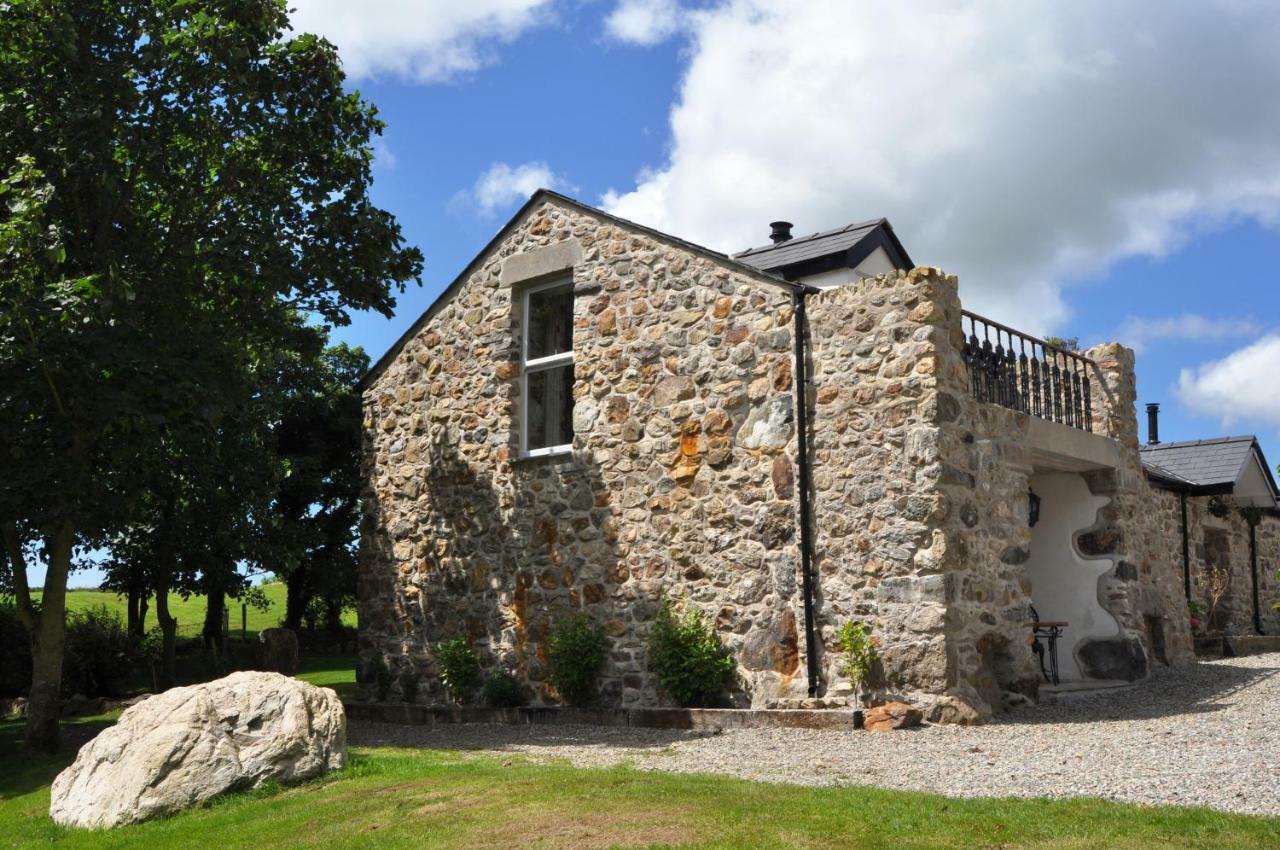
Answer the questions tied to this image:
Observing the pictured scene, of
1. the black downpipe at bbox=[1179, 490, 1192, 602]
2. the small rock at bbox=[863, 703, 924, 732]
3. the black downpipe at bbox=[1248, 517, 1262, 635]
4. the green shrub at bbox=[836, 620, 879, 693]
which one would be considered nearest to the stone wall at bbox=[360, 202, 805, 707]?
the green shrub at bbox=[836, 620, 879, 693]

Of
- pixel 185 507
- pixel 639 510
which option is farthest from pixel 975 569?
pixel 185 507

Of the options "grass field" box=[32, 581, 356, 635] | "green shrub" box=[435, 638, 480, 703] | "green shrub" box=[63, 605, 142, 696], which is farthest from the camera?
"grass field" box=[32, 581, 356, 635]

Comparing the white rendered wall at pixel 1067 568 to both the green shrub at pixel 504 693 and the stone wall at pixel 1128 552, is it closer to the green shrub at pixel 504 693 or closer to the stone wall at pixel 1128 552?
the stone wall at pixel 1128 552

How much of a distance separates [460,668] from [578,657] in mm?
2029

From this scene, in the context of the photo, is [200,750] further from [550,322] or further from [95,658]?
[95,658]

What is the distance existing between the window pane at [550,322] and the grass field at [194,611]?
771 inches

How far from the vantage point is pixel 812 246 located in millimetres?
13180

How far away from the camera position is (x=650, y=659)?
1227 centimetres

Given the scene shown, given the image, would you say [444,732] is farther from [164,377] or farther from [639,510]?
[164,377]

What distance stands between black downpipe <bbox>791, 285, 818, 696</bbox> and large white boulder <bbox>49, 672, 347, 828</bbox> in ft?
14.5

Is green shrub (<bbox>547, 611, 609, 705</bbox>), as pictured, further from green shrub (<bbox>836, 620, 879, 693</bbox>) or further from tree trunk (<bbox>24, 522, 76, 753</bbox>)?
tree trunk (<bbox>24, 522, 76, 753</bbox>)

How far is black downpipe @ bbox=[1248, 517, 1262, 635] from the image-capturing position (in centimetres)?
2053

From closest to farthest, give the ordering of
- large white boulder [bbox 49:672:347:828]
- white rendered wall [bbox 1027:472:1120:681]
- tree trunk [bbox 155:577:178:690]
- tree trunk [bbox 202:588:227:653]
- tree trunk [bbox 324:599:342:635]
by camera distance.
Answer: large white boulder [bbox 49:672:347:828]
white rendered wall [bbox 1027:472:1120:681]
tree trunk [bbox 155:577:178:690]
tree trunk [bbox 202:588:227:653]
tree trunk [bbox 324:599:342:635]

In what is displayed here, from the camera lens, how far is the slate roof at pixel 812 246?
41.8 ft
